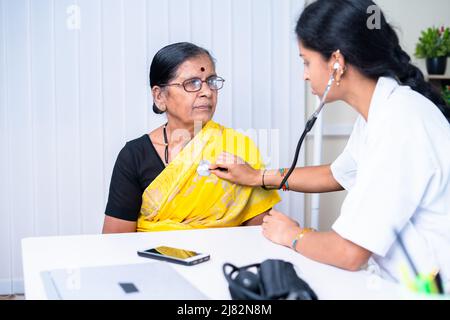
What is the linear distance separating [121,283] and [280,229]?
18.2 inches

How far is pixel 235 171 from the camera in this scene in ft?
5.40

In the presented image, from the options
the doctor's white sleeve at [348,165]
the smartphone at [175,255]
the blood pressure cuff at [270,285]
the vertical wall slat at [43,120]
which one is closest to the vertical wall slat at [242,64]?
the vertical wall slat at [43,120]

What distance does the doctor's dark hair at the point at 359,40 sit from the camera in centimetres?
115

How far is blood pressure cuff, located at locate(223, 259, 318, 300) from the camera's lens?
788 mm

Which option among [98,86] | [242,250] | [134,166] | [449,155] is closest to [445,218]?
[449,155]

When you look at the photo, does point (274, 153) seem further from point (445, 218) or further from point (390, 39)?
point (445, 218)

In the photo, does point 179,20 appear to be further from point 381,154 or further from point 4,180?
point 381,154

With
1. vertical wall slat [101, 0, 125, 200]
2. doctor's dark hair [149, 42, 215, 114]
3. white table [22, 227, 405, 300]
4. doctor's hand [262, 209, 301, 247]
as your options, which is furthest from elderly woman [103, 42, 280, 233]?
vertical wall slat [101, 0, 125, 200]

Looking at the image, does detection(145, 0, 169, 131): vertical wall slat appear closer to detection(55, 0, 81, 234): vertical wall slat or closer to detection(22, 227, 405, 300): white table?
detection(55, 0, 81, 234): vertical wall slat

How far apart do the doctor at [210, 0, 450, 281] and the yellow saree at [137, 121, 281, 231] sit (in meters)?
0.40

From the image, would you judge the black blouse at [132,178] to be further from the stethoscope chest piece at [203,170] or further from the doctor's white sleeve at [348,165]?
the doctor's white sleeve at [348,165]

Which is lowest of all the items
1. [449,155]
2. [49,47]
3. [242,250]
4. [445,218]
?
[242,250]
